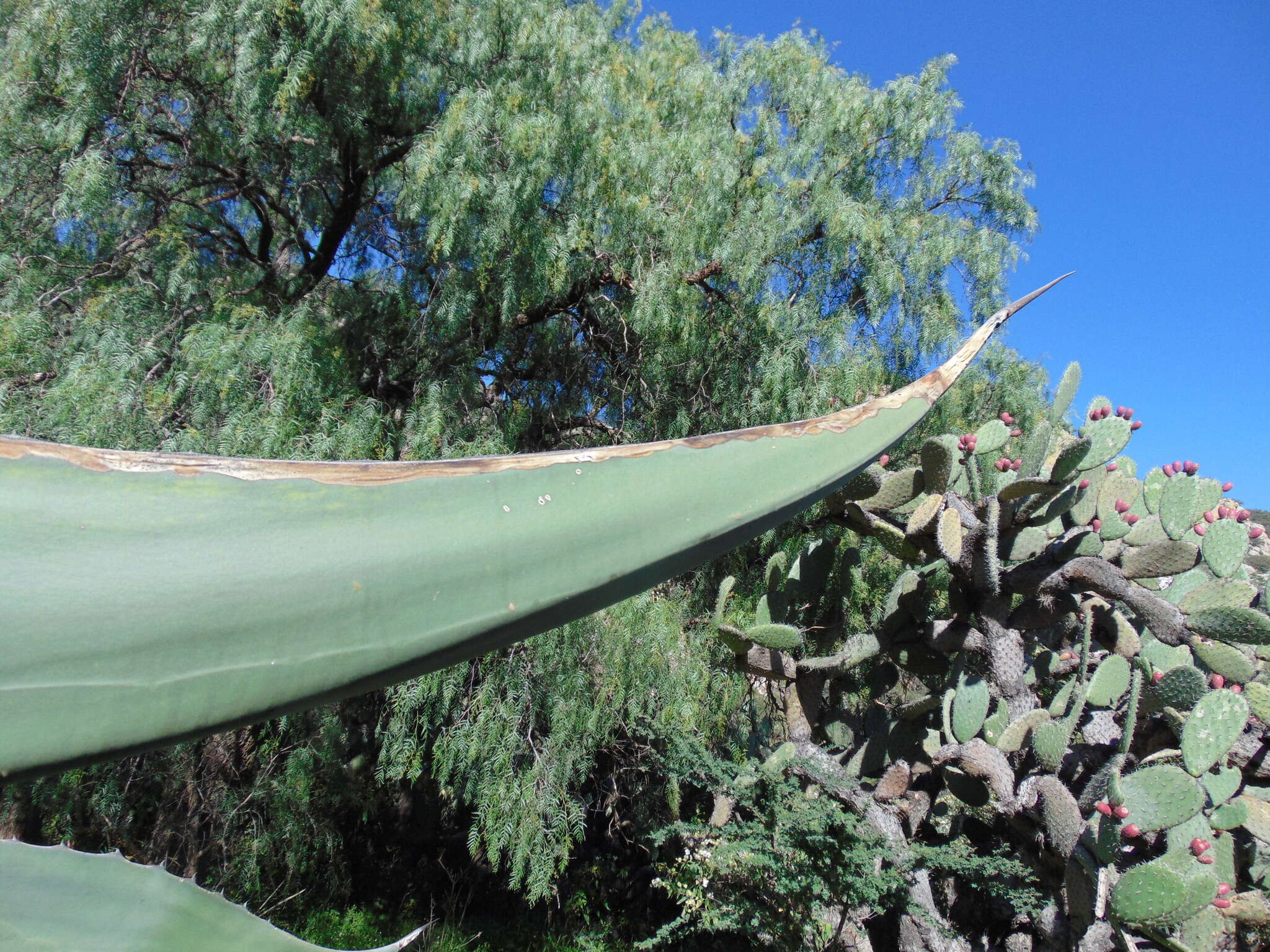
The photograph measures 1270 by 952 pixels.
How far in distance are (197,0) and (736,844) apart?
573cm

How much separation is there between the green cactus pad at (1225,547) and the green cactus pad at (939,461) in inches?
40.4

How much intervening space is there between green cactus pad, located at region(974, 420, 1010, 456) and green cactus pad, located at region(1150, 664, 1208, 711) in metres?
1.07

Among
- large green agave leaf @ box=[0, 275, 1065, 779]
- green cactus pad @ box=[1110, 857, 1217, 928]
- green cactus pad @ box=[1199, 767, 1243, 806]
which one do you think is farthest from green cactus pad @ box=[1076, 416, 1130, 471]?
large green agave leaf @ box=[0, 275, 1065, 779]

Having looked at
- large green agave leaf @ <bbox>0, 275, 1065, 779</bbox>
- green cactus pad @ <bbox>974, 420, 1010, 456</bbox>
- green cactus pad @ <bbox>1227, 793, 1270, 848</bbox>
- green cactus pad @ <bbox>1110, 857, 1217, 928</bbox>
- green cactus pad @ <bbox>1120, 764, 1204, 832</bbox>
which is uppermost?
green cactus pad @ <bbox>974, 420, 1010, 456</bbox>

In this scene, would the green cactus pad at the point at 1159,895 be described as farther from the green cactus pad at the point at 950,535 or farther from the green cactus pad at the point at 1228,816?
the green cactus pad at the point at 950,535

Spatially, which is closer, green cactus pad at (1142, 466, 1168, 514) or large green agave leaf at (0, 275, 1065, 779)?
large green agave leaf at (0, 275, 1065, 779)

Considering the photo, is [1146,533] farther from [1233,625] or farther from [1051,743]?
[1051,743]

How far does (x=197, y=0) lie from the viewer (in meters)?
4.86

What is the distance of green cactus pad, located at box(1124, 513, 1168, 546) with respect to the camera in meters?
3.37

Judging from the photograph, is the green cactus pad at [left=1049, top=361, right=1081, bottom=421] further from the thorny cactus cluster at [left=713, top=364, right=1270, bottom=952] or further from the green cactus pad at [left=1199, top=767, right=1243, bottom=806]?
the green cactus pad at [left=1199, top=767, right=1243, bottom=806]

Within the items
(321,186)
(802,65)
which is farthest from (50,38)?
(802,65)

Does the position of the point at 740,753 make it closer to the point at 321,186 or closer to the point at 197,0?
the point at 321,186

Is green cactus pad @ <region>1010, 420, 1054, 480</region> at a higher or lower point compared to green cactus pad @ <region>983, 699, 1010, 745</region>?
higher

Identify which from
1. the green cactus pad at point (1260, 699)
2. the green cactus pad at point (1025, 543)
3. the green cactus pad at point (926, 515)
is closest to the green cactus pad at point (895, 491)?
the green cactus pad at point (926, 515)
